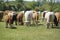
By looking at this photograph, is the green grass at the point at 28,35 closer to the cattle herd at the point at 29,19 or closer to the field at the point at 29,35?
the field at the point at 29,35

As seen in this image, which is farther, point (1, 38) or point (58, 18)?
point (58, 18)

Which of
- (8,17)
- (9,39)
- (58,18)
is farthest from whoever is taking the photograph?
(58,18)

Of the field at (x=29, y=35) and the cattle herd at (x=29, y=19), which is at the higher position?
the cattle herd at (x=29, y=19)

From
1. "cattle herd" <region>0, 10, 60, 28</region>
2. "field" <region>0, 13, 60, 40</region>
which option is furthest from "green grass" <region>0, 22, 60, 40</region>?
"cattle herd" <region>0, 10, 60, 28</region>

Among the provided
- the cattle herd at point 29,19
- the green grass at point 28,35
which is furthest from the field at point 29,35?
the cattle herd at point 29,19

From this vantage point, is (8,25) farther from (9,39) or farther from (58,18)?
(9,39)

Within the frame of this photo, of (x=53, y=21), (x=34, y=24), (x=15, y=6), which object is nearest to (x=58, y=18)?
(x=53, y=21)

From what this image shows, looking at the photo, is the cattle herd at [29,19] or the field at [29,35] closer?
the field at [29,35]

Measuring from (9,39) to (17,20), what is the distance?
586 centimetres

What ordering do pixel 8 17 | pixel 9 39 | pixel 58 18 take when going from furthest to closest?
pixel 58 18
pixel 8 17
pixel 9 39

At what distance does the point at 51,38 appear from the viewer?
424 inches

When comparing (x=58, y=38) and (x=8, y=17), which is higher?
(x=8, y=17)

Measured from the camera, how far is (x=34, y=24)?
1623cm

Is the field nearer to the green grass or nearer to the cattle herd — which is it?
the green grass
